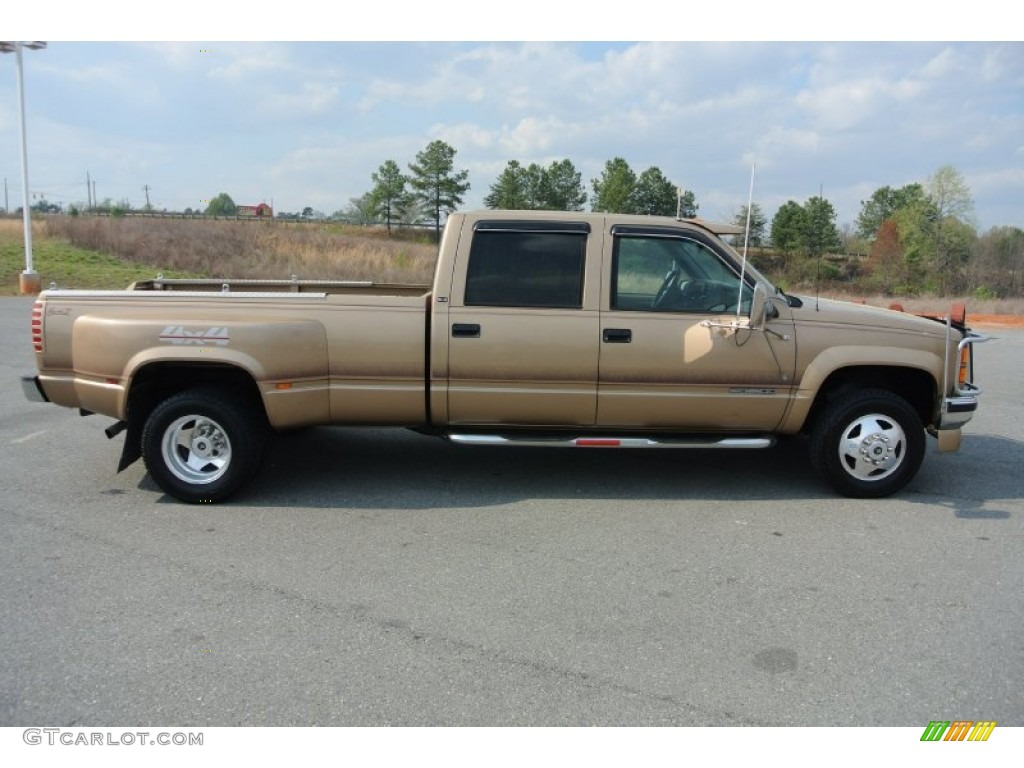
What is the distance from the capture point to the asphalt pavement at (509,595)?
10.0 feet

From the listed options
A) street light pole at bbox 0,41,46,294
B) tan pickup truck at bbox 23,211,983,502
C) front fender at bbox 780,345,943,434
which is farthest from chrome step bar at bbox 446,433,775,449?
street light pole at bbox 0,41,46,294

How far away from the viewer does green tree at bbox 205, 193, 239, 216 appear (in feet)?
256

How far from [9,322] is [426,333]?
14244mm

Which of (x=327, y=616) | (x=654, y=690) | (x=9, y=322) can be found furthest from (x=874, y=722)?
(x=9, y=322)

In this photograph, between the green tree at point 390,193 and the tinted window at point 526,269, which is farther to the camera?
Answer: the green tree at point 390,193

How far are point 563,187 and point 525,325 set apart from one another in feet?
145

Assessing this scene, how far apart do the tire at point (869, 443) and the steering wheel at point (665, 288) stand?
138cm

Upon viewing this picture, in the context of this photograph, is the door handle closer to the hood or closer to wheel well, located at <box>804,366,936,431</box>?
the hood

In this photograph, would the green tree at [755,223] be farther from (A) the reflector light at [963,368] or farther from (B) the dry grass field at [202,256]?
(B) the dry grass field at [202,256]

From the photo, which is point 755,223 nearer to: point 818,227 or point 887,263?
point 818,227

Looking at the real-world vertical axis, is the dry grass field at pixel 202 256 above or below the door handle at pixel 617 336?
above

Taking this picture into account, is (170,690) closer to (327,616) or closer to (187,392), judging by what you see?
(327,616)

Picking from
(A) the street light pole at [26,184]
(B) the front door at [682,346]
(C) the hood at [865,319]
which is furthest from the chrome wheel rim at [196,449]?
(A) the street light pole at [26,184]

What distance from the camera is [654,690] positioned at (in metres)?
3.13
